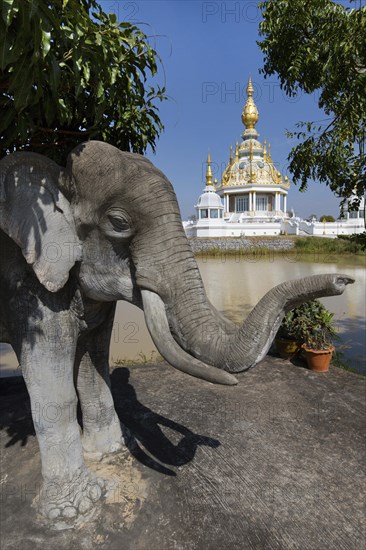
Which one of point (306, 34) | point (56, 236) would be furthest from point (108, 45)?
point (306, 34)

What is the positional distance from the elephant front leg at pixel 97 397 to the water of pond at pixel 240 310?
333cm

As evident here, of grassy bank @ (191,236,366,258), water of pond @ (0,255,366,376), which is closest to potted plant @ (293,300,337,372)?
water of pond @ (0,255,366,376)

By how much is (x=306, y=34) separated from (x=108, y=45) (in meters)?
3.19

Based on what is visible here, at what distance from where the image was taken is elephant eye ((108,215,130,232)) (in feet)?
6.91

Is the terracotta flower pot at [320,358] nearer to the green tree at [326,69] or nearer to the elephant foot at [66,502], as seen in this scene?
the green tree at [326,69]

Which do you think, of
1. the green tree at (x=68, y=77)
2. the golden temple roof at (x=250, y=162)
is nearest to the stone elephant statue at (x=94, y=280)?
the green tree at (x=68, y=77)

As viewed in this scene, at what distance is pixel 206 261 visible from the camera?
2520 centimetres

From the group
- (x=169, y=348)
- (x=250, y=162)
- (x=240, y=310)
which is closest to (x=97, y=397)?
(x=169, y=348)

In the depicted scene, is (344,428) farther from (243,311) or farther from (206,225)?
(206,225)

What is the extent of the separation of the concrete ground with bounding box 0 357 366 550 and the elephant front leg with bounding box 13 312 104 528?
5.6 inches

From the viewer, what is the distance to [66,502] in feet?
8.80

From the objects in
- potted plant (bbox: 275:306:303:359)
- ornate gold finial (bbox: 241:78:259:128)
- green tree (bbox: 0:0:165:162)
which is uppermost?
ornate gold finial (bbox: 241:78:259:128)

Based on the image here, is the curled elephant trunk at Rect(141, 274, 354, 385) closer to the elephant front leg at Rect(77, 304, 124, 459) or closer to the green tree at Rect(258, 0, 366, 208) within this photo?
the elephant front leg at Rect(77, 304, 124, 459)

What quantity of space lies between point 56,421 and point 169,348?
120 centimetres
